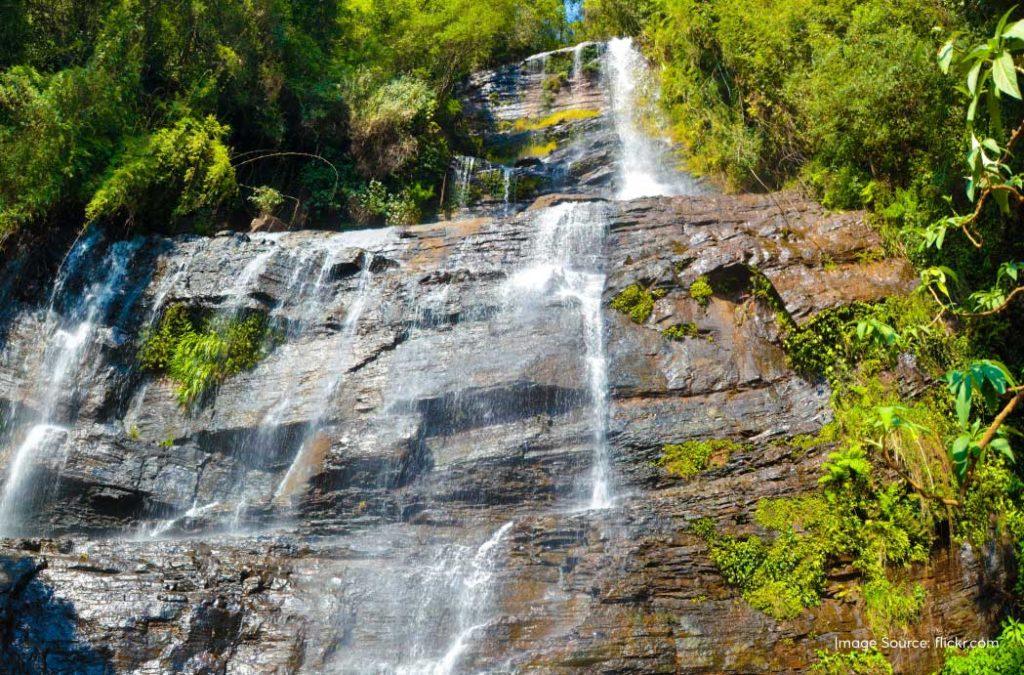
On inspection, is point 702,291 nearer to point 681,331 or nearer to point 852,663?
point 681,331

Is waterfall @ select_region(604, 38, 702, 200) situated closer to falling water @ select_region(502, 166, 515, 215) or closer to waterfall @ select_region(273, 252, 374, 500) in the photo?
falling water @ select_region(502, 166, 515, 215)

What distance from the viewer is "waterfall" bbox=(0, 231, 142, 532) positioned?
9.43 meters

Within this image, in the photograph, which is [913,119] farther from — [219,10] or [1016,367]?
[219,10]

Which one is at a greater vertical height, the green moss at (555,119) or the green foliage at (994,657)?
the green moss at (555,119)

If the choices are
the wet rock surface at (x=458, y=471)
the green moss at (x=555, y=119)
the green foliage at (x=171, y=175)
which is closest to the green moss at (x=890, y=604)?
the wet rock surface at (x=458, y=471)

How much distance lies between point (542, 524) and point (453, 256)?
197 inches

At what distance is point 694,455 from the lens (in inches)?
332

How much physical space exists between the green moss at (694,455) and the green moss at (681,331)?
156 cm

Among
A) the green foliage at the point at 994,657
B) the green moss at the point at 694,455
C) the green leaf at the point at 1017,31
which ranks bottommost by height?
the green foliage at the point at 994,657

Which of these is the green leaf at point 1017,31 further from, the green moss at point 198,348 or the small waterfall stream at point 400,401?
the green moss at point 198,348

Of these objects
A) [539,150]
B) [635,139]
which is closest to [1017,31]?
[635,139]

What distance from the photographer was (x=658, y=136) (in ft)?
52.4

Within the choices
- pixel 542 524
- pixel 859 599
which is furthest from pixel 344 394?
pixel 859 599

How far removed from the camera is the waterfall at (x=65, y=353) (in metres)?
9.43
